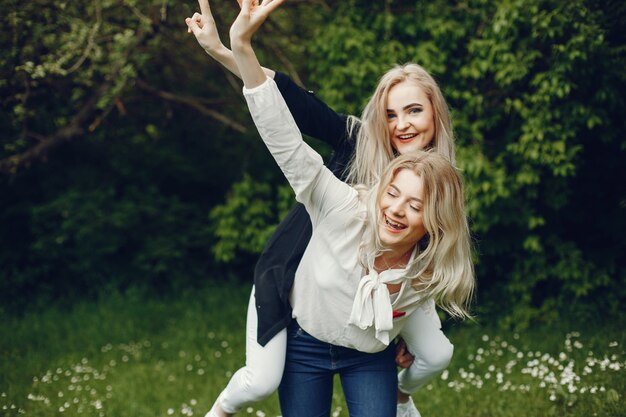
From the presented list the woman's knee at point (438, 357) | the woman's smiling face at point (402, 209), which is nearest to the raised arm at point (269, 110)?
the woman's smiling face at point (402, 209)

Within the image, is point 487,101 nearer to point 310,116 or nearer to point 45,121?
point 310,116

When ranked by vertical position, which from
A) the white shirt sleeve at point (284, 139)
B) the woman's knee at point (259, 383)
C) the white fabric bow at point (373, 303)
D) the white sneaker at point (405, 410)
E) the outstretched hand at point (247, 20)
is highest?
the outstretched hand at point (247, 20)

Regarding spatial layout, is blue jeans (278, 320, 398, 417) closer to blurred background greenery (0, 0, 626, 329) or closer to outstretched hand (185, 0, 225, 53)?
outstretched hand (185, 0, 225, 53)

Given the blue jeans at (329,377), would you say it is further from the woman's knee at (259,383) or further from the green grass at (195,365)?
the green grass at (195,365)

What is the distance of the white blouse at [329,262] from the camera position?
2273 millimetres

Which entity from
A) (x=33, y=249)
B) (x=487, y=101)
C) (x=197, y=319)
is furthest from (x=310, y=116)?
(x=33, y=249)

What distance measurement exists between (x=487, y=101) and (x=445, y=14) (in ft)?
2.57

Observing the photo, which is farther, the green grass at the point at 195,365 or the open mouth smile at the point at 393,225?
the green grass at the point at 195,365

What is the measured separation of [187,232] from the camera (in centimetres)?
777

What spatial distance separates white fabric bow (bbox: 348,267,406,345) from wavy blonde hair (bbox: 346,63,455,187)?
1.37 ft

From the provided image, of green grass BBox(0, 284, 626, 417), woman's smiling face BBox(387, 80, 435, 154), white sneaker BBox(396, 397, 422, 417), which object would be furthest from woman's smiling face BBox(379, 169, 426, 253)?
green grass BBox(0, 284, 626, 417)

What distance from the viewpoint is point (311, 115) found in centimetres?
286

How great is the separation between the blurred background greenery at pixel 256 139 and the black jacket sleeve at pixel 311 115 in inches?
88.5

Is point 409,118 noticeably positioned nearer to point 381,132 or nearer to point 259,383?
point 381,132
